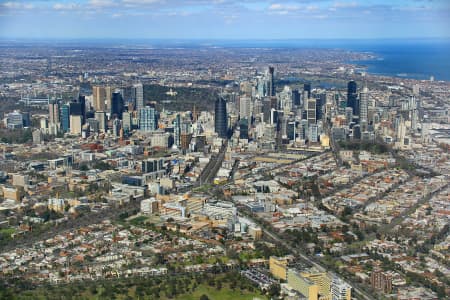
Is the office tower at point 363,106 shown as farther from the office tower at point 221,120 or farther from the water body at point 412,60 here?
the office tower at point 221,120

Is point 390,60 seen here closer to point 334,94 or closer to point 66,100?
point 334,94

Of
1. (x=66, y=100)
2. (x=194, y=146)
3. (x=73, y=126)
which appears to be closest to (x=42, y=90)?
(x=66, y=100)

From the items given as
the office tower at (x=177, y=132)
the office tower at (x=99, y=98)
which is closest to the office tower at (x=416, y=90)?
the office tower at (x=177, y=132)

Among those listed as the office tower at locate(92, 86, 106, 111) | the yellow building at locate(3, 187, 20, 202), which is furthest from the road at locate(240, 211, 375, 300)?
the office tower at locate(92, 86, 106, 111)

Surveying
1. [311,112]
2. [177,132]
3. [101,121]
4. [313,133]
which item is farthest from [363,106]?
[101,121]

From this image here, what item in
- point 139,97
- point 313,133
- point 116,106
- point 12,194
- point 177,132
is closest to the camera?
point 12,194

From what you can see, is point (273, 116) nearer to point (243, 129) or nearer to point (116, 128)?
point (243, 129)
